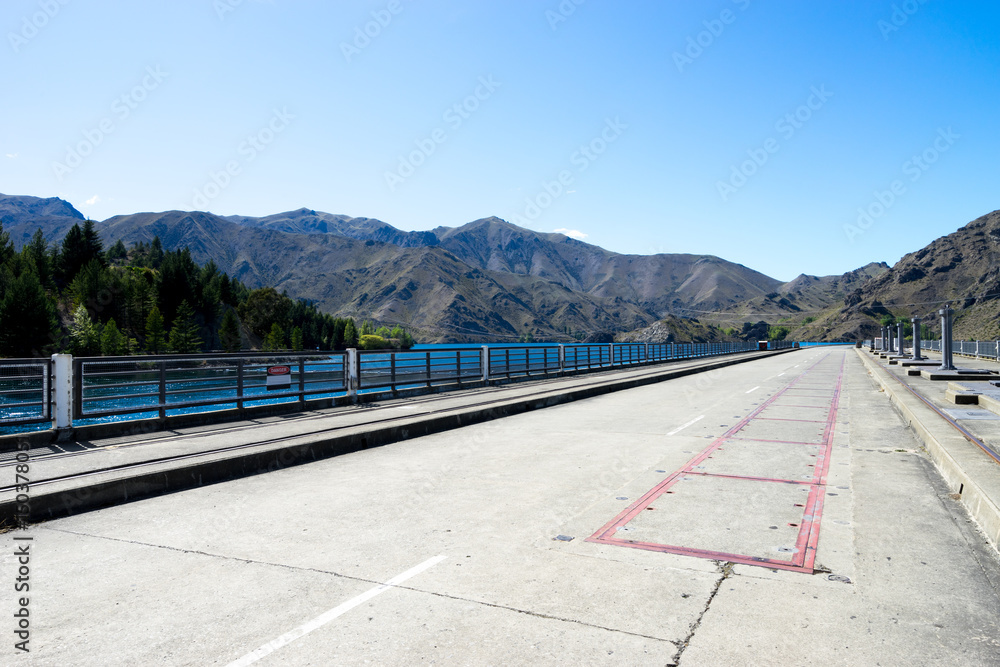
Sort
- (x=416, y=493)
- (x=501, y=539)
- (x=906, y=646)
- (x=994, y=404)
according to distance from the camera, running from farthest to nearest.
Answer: (x=994, y=404) → (x=416, y=493) → (x=501, y=539) → (x=906, y=646)

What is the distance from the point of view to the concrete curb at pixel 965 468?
18.9ft

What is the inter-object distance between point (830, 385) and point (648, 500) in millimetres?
20752

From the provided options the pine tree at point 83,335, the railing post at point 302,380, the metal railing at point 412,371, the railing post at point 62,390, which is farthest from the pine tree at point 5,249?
the railing post at point 62,390

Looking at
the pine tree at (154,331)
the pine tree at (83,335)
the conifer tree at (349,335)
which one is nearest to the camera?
the pine tree at (83,335)

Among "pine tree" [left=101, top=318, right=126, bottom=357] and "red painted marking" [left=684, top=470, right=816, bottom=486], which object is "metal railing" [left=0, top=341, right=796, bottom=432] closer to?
"red painted marking" [left=684, top=470, right=816, bottom=486]

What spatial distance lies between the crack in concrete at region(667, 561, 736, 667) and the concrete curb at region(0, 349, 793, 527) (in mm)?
6292

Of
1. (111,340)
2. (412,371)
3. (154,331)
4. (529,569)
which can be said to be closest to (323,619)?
(529,569)

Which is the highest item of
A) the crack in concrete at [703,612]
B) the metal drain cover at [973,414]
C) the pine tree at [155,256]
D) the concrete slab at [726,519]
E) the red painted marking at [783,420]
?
the pine tree at [155,256]

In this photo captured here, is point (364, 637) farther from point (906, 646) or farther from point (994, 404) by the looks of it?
point (994, 404)

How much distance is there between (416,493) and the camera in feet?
24.2

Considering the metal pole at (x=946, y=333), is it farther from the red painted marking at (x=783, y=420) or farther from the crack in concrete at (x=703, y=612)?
the crack in concrete at (x=703, y=612)

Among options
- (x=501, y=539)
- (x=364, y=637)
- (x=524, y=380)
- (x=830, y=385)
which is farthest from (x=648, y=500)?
(x=830, y=385)

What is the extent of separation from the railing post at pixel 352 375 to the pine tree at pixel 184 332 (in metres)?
117

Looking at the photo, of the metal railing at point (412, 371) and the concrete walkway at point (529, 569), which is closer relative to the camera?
the concrete walkway at point (529, 569)
